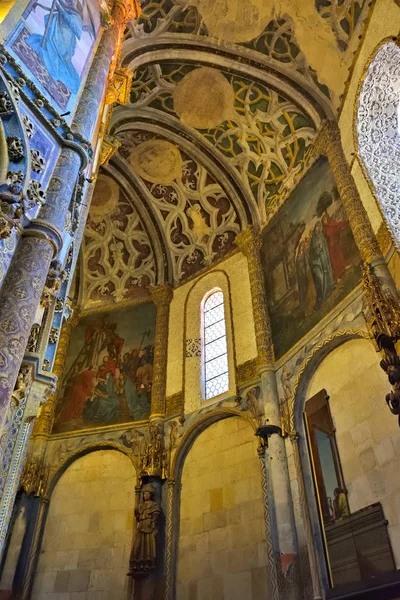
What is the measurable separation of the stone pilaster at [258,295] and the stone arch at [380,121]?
4.08 metres

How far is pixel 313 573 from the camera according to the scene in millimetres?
7824

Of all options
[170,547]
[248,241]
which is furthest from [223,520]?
[248,241]

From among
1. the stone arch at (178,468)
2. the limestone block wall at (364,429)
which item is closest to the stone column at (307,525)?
the limestone block wall at (364,429)

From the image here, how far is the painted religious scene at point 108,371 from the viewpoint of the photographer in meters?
13.2

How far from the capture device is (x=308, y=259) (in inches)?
439

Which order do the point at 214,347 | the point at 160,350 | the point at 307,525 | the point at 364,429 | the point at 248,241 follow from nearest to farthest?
1. the point at 364,429
2. the point at 307,525
3. the point at 214,347
4. the point at 248,241
5. the point at 160,350

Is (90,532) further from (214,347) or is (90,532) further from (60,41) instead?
(60,41)

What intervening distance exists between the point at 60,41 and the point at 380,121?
21.6 feet

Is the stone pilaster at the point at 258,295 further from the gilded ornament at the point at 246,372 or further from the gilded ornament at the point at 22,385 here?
the gilded ornament at the point at 22,385

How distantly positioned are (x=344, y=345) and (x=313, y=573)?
3975 mm

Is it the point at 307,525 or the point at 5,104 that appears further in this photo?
the point at 307,525

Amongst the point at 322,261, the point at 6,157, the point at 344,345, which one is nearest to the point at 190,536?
the point at 344,345

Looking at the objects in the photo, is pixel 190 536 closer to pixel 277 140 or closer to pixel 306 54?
pixel 277 140

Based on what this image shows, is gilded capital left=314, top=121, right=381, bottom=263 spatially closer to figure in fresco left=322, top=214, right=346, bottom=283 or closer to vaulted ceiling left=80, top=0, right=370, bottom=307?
figure in fresco left=322, top=214, right=346, bottom=283
